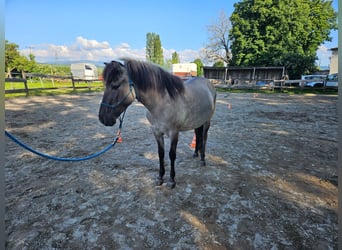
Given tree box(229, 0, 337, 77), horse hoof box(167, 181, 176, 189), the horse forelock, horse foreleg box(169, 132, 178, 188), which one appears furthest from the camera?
tree box(229, 0, 337, 77)

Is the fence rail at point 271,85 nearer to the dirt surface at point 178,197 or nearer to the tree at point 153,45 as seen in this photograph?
the dirt surface at point 178,197

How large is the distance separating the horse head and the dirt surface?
1.14m

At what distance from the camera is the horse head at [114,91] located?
6.89 ft

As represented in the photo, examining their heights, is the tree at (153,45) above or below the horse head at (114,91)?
above

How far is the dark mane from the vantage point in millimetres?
2227

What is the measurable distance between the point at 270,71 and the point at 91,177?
25.1 m

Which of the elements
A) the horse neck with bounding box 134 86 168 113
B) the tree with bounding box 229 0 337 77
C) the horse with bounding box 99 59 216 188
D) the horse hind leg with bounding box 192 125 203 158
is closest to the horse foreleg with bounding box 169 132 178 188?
the horse with bounding box 99 59 216 188

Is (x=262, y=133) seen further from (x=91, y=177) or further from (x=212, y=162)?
(x=91, y=177)

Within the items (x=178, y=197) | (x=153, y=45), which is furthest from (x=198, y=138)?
(x=153, y=45)

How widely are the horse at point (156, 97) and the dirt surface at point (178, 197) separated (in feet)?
1.81

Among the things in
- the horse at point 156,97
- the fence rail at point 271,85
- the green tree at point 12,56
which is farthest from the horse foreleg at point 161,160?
the green tree at point 12,56

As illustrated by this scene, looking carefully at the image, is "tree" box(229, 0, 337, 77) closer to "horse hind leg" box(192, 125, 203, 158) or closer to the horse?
"horse hind leg" box(192, 125, 203, 158)

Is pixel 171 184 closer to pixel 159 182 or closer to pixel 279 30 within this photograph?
pixel 159 182

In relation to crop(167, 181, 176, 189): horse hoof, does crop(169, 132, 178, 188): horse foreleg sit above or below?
above
